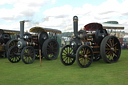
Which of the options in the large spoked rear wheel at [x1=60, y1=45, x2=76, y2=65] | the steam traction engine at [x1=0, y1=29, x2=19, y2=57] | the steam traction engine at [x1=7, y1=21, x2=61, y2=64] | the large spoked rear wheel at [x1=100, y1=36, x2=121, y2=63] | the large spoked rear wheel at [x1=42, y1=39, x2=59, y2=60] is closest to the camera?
the large spoked rear wheel at [x1=60, y1=45, x2=76, y2=65]

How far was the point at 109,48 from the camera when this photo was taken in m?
7.42

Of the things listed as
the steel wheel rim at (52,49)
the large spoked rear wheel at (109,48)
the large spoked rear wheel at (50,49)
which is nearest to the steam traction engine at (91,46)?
the large spoked rear wheel at (109,48)

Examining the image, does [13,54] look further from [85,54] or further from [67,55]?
[85,54]

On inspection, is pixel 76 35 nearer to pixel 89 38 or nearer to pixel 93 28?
pixel 89 38

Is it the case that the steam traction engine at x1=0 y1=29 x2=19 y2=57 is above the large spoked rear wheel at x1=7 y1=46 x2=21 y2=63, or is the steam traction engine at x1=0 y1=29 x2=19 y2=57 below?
above

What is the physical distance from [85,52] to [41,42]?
3442 mm

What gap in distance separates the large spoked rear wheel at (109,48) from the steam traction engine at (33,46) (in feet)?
10.5

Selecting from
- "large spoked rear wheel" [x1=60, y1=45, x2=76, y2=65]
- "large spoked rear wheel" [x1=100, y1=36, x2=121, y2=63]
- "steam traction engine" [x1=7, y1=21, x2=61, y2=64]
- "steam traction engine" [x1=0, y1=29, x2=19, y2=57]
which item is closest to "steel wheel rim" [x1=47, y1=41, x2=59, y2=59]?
"steam traction engine" [x1=7, y1=21, x2=61, y2=64]

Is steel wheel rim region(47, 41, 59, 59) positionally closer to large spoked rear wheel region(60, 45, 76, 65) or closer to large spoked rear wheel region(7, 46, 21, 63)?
large spoked rear wheel region(7, 46, 21, 63)

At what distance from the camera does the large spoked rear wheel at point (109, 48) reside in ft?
22.8

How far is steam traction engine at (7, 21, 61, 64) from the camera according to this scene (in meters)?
7.93

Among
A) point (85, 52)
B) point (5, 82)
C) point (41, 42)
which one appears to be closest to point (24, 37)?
point (41, 42)

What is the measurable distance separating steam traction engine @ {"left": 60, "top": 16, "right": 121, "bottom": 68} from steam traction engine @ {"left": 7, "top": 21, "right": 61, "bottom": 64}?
1.68 metres

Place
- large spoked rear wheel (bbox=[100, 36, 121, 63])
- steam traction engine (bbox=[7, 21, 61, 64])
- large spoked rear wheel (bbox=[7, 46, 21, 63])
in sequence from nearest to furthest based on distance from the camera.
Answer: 1. large spoked rear wheel (bbox=[100, 36, 121, 63])
2. steam traction engine (bbox=[7, 21, 61, 64])
3. large spoked rear wheel (bbox=[7, 46, 21, 63])
